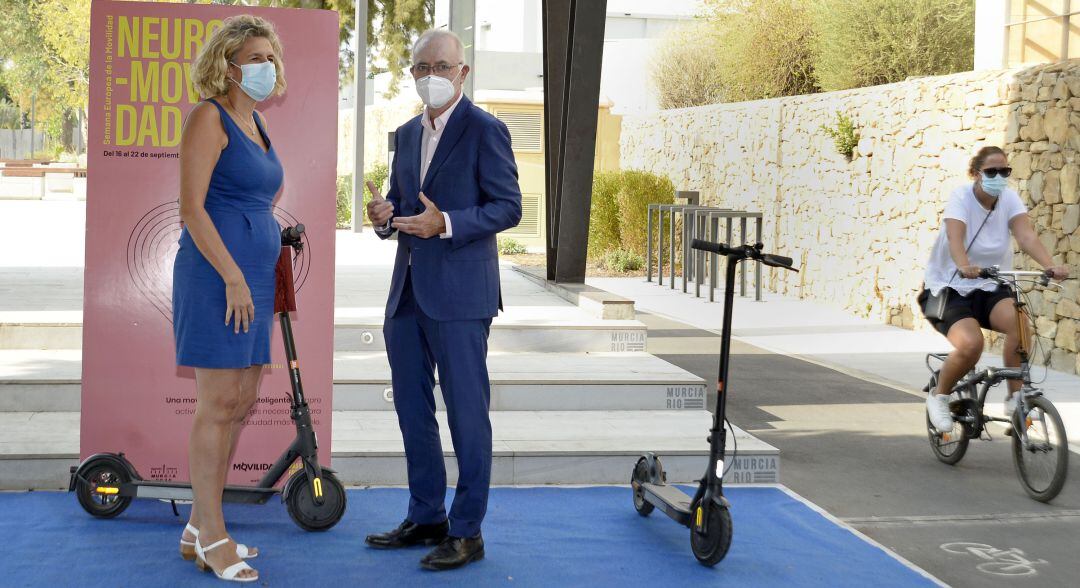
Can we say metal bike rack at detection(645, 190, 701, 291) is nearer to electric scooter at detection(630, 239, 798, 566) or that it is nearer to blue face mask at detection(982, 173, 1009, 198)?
blue face mask at detection(982, 173, 1009, 198)

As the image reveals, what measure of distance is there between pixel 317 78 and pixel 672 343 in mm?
6408

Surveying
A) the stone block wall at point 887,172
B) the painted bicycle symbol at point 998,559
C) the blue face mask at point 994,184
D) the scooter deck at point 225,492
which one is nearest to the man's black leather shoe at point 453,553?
the scooter deck at point 225,492

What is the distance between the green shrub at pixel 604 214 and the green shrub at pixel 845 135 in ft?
16.8

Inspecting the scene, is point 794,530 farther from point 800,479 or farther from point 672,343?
point 672,343

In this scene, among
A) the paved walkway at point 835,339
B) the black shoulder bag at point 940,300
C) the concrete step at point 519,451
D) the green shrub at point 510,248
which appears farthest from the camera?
the green shrub at point 510,248

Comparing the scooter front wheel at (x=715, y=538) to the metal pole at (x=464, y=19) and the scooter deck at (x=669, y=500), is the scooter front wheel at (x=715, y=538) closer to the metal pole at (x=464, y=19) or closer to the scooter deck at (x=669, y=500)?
the scooter deck at (x=669, y=500)

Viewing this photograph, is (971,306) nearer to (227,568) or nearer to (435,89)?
(435,89)

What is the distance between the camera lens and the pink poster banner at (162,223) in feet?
14.9

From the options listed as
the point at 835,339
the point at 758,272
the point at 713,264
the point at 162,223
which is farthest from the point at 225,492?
the point at 713,264

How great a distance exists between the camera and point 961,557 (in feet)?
15.3

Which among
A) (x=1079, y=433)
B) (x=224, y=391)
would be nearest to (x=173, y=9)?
(x=224, y=391)

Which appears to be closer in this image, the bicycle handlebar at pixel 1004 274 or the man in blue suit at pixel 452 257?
the man in blue suit at pixel 452 257

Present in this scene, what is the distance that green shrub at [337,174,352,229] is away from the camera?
22922 millimetres

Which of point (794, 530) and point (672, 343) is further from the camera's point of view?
point (672, 343)
